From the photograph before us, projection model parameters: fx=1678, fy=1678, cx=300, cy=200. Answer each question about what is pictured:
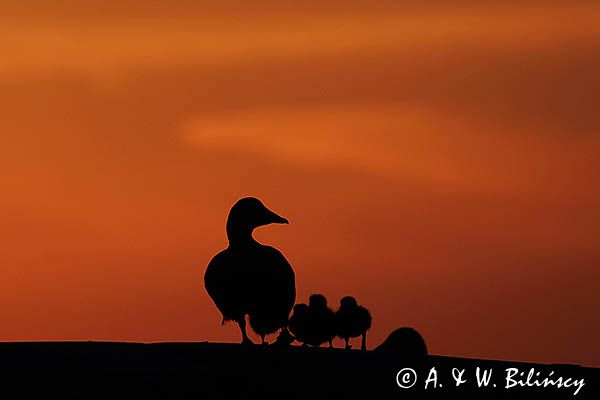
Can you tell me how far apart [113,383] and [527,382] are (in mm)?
5283

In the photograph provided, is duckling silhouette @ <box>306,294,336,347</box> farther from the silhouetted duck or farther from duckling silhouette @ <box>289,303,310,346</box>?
the silhouetted duck

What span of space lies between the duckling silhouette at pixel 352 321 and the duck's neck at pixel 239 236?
525 centimetres

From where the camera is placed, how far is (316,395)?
1917cm

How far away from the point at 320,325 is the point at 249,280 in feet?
17.7

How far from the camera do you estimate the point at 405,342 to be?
28719 mm

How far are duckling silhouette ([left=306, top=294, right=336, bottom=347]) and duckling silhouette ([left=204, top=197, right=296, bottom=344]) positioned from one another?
4.38m

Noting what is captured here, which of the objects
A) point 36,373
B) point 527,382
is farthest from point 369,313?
point 36,373

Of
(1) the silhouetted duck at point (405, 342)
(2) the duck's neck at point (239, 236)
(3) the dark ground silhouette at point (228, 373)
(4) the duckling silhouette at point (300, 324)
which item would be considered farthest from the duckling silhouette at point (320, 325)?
(3) the dark ground silhouette at point (228, 373)

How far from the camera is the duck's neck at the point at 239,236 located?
23.3 meters

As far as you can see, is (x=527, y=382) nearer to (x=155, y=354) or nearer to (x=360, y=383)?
(x=360, y=383)

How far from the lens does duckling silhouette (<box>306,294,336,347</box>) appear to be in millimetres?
27938

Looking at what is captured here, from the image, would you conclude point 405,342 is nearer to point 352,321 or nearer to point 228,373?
point 352,321

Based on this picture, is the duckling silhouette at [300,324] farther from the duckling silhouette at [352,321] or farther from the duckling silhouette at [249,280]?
the duckling silhouette at [249,280]

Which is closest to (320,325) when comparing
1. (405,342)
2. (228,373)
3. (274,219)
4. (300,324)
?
(300,324)
